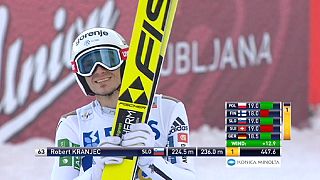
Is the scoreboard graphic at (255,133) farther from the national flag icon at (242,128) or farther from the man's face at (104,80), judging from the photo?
the man's face at (104,80)

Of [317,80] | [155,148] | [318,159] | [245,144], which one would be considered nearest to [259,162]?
[245,144]

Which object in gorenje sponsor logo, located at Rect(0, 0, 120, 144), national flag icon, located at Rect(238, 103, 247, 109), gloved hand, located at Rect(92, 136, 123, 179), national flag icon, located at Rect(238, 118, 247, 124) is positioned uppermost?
gorenje sponsor logo, located at Rect(0, 0, 120, 144)

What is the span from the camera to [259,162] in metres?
3.55

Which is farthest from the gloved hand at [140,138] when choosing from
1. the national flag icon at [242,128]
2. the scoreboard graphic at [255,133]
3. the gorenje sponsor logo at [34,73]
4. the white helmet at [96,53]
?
the gorenje sponsor logo at [34,73]

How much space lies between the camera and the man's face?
11.1 feet

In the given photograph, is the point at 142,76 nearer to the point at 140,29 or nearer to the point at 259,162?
the point at 140,29

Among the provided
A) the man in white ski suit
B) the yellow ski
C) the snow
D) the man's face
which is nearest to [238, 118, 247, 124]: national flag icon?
the man in white ski suit

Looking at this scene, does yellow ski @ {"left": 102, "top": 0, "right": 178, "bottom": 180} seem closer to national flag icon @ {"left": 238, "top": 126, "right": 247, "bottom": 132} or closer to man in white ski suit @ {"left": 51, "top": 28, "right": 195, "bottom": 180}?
man in white ski suit @ {"left": 51, "top": 28, "right": 195, "bottom": 180}

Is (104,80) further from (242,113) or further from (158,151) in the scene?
(242,113)

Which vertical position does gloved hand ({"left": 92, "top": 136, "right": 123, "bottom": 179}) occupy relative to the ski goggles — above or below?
below

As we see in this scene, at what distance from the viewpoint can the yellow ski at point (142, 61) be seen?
11.0 feet

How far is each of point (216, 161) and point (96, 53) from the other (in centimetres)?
387

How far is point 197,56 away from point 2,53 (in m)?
1.71

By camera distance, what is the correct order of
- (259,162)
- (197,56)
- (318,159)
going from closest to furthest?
(259,162)
(318,159)
(197,56)
